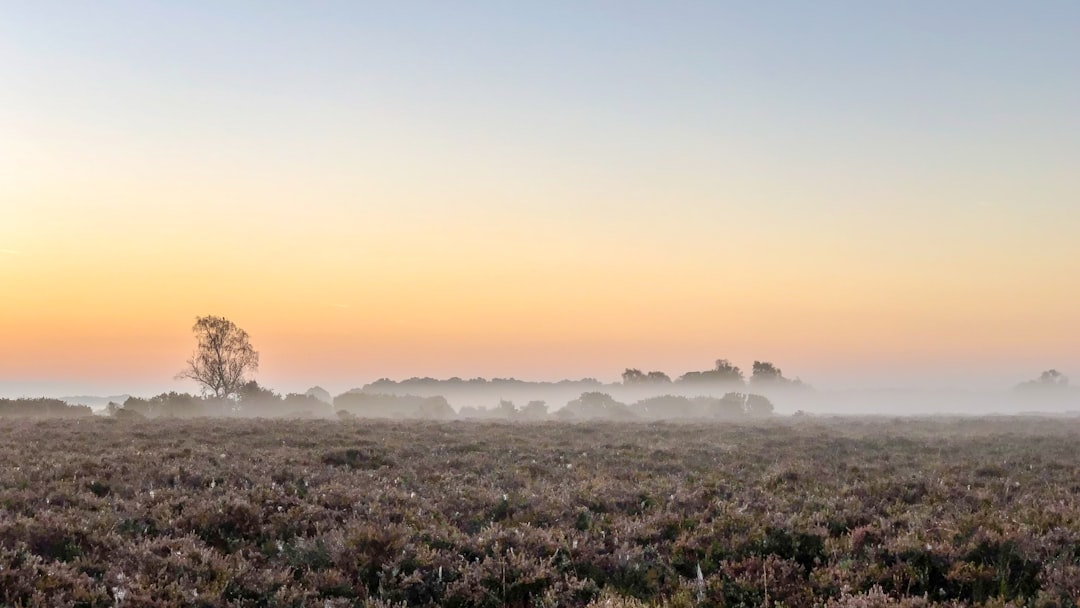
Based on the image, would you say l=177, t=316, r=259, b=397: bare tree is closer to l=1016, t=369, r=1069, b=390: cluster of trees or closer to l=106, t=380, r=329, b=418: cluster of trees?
l=106, t=380, r=329, b=418: cluster of trees

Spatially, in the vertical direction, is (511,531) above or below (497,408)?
above

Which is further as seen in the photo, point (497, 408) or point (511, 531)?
point (497, 408)

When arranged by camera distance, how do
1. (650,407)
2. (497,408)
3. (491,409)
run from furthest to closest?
(491,409), (497,408), (650,407)

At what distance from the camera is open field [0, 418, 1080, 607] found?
7438mm

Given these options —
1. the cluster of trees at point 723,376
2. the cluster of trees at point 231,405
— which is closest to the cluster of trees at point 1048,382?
the cluster of trees at point 723,376

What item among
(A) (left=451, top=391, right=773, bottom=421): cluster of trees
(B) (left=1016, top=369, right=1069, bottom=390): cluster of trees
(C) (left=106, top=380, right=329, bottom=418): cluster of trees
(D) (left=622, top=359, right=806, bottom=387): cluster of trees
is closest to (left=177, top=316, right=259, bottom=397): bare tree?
(C) (left=106, top=380, right=329, bottom=418): cluster of trees

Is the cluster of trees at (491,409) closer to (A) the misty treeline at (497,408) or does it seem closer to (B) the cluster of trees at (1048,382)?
(A) the misty treeline at (497,408)

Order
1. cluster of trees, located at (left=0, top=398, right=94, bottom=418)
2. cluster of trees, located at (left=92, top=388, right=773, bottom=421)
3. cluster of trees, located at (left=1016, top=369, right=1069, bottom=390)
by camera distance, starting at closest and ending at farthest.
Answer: cluster of trees, located at (left=0, top=398, right=94, bottom=418)
cluster of trees, located at (left=92, top=388, right=773, bottom=421)
cluster of trees, located at (left=1016, top=369, right=1069, bottom=390)

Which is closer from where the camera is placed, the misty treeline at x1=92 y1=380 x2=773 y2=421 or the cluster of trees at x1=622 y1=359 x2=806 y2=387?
the misty treeline at x1=92 y1=380 x2=773 y2=421

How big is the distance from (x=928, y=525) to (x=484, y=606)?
25.0 feet

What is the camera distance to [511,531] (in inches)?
378

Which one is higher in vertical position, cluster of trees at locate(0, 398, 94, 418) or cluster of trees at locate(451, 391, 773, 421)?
cluster of trees at locate(0, 398, 94, 418)

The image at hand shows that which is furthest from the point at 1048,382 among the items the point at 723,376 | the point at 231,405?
the point at 231,405

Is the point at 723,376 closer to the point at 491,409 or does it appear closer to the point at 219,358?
the point at 491,409
